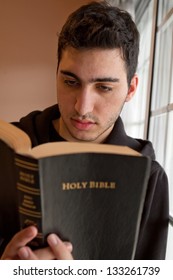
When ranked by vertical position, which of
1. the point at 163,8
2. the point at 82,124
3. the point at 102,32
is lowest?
the point at 82,124

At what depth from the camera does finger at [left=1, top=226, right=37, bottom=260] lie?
543 millimetres

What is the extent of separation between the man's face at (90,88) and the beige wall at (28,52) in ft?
7.83

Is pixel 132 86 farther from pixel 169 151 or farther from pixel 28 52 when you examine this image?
pixel 28 52

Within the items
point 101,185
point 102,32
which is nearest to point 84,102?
point 102,32

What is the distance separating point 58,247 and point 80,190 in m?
0.10

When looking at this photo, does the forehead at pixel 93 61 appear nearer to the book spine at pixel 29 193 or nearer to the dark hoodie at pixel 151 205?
the dark hoodie at pixel 151 205

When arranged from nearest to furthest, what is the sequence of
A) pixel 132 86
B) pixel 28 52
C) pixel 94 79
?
pixel 94 79 < pixel 132 86 < pixel 28 52

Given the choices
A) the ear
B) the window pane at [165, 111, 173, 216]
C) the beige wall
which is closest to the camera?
the ear

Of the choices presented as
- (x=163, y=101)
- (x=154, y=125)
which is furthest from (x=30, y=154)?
(x=154, y=125)

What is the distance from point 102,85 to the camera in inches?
31.9

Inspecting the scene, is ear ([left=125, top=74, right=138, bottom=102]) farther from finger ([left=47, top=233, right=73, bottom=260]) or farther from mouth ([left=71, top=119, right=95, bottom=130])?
finger ([left=47, top=233, right=73, bottom=260])

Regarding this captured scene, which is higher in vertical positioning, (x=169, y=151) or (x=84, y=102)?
(x=84, y=102)

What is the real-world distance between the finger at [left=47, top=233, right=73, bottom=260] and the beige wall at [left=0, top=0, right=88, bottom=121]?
2.70 m

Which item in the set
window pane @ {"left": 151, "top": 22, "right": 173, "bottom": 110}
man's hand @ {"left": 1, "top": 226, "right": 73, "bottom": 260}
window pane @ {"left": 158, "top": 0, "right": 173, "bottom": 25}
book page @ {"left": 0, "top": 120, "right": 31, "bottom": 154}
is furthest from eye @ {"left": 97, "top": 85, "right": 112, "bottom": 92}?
window pane @ {"left": 158, "top": 0, "right": 173, "bottom": 25}
